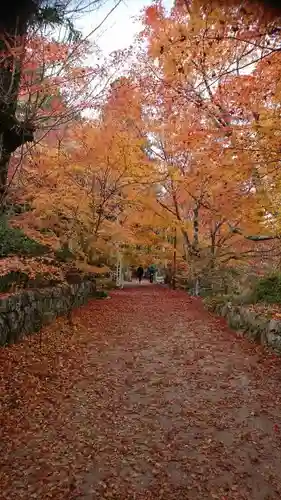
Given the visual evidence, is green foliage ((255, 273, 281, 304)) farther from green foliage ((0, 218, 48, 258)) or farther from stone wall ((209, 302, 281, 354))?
green foliage ((0, 218, 48, 258))

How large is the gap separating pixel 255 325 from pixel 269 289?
189 cm

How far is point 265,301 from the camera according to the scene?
32.8ft

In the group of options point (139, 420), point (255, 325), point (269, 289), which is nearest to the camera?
point (139, 420)

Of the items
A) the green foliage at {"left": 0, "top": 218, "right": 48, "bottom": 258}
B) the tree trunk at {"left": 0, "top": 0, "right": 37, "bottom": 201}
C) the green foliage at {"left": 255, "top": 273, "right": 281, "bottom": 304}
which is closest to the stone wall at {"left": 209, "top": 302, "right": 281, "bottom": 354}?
the green foliage at {"left": 255, "top": 273, "right": 281, "bottom": 304}

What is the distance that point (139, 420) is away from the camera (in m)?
4.70

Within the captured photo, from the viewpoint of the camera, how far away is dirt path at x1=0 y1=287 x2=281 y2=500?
341 centimetres

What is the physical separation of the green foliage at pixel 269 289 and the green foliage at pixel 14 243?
6474 millimetres

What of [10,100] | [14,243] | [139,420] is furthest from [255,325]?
[10,100]

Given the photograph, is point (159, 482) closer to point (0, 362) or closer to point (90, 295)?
point (0, 362)

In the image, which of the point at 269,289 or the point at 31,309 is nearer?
the point at 31,309

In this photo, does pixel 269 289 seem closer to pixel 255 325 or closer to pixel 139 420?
pixel 255 325

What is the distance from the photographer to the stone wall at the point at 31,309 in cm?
690

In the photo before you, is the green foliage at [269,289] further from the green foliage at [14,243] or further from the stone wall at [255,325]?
the green foliage at [14,243]

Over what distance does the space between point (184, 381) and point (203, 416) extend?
52.3 inches
